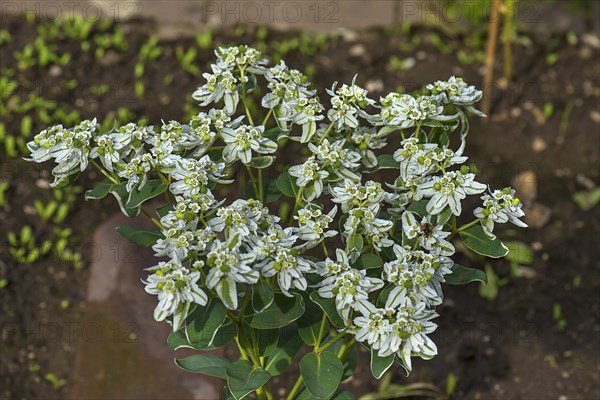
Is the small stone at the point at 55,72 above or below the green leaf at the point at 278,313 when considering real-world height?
below

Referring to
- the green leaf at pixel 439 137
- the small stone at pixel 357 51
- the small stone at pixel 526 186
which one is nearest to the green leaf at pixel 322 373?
the green leaf at pixel 439 137

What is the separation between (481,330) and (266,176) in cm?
113

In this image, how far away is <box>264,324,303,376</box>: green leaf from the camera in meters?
2.21

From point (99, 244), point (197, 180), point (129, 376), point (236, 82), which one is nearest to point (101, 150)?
point (197, 180)

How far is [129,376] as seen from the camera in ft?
9.45

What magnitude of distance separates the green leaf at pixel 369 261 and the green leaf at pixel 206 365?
1.92 ft

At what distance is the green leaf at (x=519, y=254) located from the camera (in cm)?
349

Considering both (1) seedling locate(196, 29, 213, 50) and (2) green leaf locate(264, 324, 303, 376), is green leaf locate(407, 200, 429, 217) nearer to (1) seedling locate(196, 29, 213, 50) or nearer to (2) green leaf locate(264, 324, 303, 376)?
(2) green leaf locate(264, 324, 303, 376)

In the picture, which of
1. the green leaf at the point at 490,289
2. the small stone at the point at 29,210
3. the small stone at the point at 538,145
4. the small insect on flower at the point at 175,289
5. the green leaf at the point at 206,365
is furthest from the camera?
the small stone at the point at 538,145

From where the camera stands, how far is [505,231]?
360 cm

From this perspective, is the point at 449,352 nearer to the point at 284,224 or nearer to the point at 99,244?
the point at 284,224

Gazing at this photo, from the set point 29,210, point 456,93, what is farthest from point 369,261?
point 29,210

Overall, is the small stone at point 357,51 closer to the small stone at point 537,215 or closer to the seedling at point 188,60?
the seedling at point 188,60

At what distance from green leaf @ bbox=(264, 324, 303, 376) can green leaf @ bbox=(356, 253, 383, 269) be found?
38 cm
